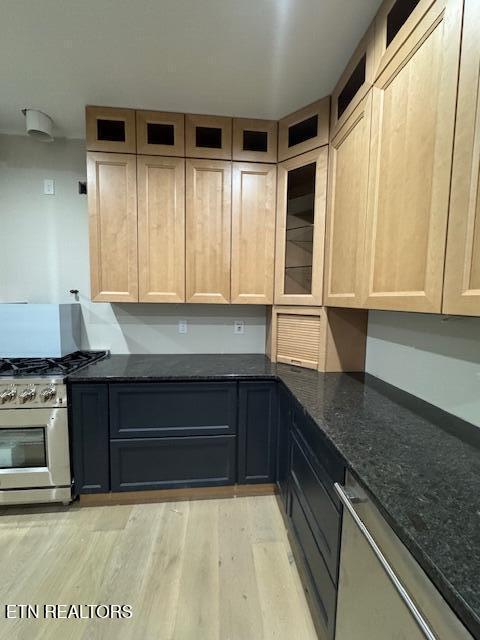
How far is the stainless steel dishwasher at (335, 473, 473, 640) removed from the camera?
0.55 m

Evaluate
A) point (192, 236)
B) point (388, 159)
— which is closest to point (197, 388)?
point (192, 236)

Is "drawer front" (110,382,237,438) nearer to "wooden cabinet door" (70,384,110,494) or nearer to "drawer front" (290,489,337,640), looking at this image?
"wooden cabinet door" (70,384,110,494)

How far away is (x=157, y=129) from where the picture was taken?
2.01 metres

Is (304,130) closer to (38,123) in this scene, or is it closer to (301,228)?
(301,228)

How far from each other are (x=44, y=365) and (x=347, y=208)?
2135mm

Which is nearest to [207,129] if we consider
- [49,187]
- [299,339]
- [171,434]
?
[49,187]

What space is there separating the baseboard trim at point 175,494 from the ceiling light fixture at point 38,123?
2.48 meters

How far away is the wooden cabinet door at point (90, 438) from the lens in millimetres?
1784

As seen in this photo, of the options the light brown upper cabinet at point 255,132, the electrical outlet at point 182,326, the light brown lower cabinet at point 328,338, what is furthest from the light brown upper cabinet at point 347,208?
the electrical outlet at point 182,326

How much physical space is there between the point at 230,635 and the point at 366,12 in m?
2.73

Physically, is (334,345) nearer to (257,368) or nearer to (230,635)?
(257,368)

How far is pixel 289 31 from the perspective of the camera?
4.39ft

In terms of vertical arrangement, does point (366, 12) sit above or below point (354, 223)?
above

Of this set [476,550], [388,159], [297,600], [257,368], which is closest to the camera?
[476,550]
